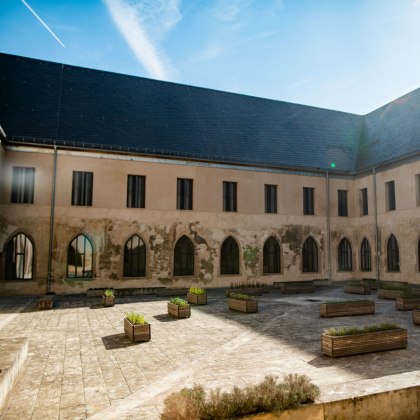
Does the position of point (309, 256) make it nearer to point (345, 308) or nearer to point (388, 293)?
point (388, 293)

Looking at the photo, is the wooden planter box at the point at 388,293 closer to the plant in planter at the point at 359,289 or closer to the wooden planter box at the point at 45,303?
the plant in planter at the point at 359,289

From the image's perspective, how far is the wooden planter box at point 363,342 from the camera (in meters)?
7.88

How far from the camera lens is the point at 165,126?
934 inches

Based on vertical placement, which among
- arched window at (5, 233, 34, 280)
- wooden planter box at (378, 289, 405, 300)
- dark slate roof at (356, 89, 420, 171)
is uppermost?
dark slate roof at (356, 89, 420, 171)

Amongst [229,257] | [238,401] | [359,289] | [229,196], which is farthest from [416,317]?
[229,196]

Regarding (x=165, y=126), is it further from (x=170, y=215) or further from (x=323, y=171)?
(x=323, y=171)

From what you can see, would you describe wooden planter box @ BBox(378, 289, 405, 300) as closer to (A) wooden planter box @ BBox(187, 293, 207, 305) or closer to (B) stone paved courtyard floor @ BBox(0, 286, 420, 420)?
(B) stone paved courtyard floor @ BBox(0, 286, 420, 420)

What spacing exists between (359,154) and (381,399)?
83.4ft

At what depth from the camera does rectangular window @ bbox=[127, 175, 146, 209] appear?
69.7 feet

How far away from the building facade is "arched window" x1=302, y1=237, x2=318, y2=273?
9 centimetres

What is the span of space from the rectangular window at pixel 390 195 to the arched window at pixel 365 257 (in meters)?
2.99

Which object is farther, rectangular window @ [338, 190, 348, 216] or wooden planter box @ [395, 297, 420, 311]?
rectangular window @ [338, 190, 348, 216]

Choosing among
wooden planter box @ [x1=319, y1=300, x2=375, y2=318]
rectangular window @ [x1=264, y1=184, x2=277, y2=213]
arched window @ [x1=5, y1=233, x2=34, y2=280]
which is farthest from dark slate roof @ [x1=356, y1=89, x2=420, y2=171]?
arched window @ [x1=5, y1=233, x2=34, y2=280]

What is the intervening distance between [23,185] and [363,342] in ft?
57.2
